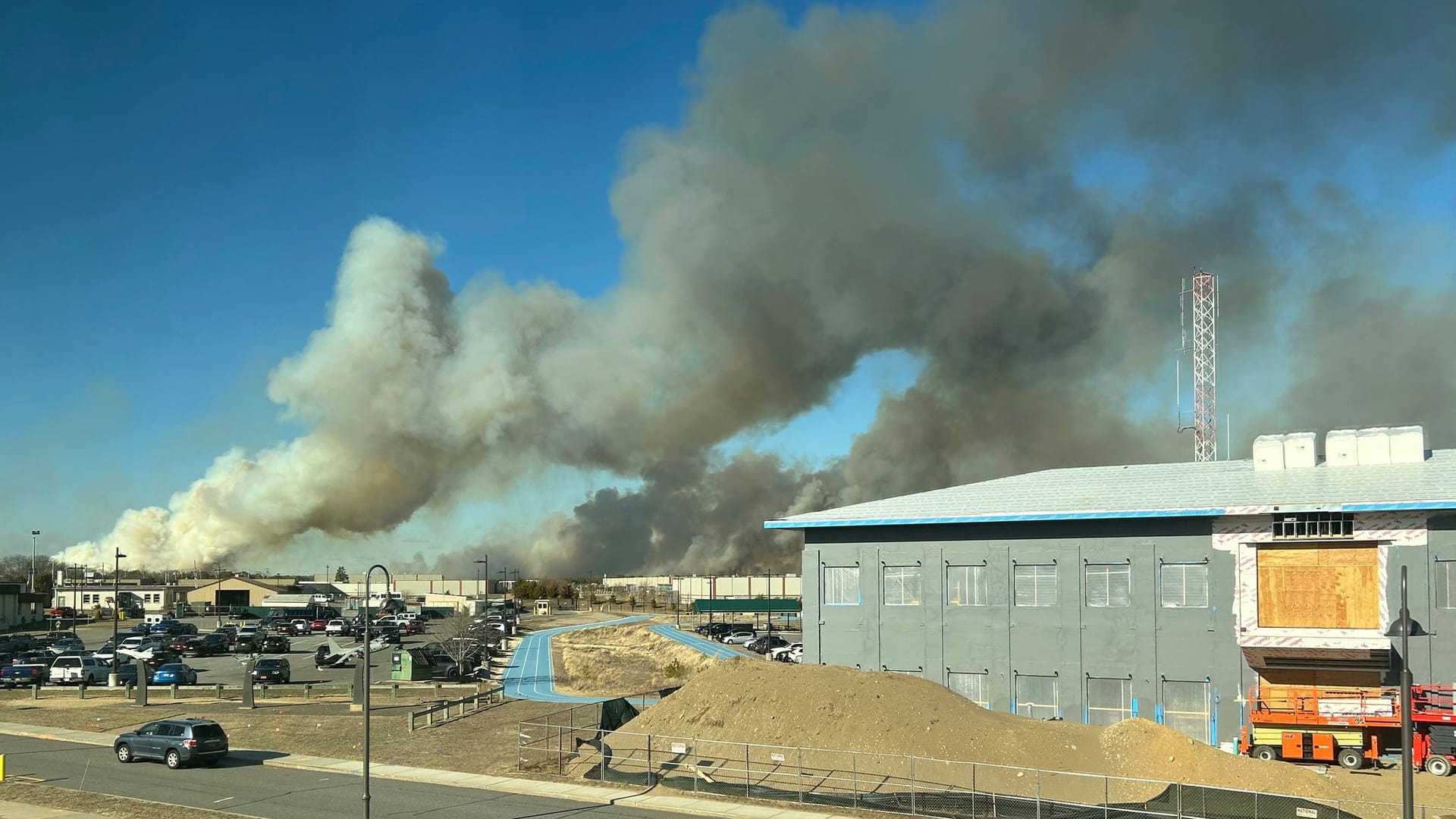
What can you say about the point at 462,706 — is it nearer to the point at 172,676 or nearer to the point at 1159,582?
the point at 172,676

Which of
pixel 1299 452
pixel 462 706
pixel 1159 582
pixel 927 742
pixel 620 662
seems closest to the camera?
pixel 927 742

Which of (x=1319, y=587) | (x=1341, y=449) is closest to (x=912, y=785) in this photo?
(x=1319, y=587)

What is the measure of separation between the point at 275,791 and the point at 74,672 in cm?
4438

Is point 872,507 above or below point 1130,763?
above

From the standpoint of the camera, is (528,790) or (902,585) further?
(902,585)

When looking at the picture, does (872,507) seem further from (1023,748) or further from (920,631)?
(1023,748)

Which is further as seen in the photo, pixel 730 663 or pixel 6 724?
pixel 6 724

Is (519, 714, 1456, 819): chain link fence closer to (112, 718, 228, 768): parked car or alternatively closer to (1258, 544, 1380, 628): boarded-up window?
(1258, 544, 1380, 628): boarded-up window

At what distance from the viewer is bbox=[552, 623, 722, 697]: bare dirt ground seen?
68.7 metres

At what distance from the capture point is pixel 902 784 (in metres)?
33.5

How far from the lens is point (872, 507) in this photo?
51406mm

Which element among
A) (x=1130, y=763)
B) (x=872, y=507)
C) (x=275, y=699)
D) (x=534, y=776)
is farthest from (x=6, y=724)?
(x=1130, y=763)

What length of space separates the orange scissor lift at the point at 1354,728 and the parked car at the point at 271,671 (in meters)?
53.5

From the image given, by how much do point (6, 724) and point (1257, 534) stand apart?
54.5 m
